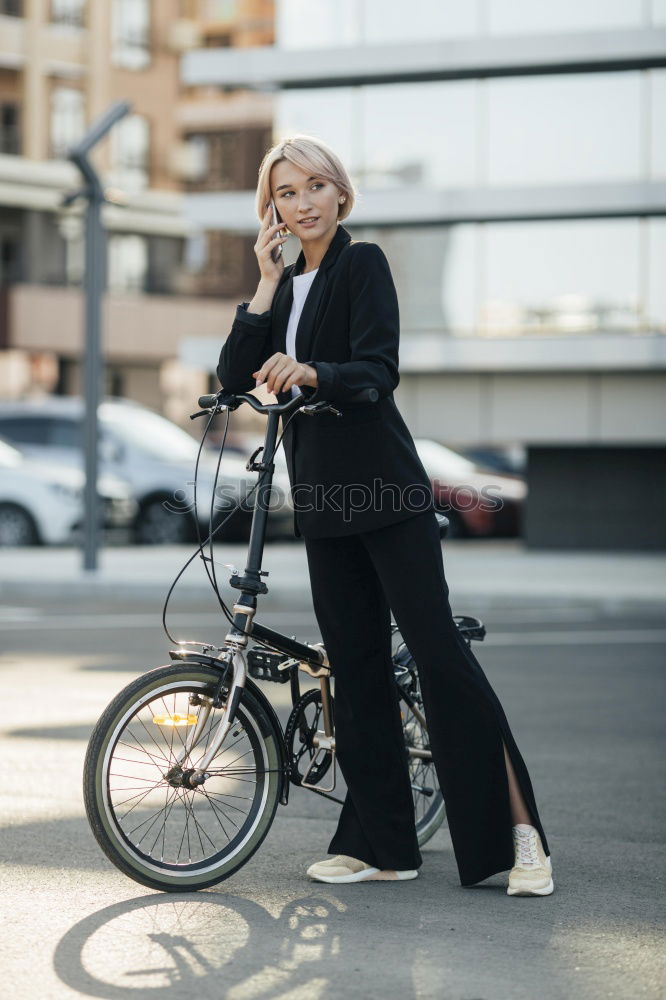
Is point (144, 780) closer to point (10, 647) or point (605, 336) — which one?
point (10, 647)

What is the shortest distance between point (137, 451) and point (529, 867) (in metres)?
15.5

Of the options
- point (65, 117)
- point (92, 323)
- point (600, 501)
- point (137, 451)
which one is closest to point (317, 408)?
point (92, 323)

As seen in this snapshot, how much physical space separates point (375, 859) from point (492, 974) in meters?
0.89

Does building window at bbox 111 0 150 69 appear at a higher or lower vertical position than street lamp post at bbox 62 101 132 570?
higher

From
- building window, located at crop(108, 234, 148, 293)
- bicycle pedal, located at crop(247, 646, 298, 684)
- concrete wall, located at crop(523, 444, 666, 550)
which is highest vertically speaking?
building window, located at crop(108, 234, 148, 293)

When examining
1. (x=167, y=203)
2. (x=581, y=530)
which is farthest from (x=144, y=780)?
(x=167, y=203)

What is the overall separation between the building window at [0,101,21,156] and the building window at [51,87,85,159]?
1004 mm

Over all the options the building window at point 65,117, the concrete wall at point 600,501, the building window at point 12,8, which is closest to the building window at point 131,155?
the building window at point 65,117

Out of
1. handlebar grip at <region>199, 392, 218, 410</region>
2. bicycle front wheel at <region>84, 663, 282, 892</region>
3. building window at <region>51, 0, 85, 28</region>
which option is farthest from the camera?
building window at <region>51, 0, 85, 28</region>

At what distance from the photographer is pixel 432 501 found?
4.28 meters

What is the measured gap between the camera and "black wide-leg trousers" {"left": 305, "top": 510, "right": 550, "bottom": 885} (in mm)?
4258

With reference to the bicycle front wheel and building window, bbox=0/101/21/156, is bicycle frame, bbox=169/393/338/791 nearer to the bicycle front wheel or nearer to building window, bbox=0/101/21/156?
the bicycle front wheel

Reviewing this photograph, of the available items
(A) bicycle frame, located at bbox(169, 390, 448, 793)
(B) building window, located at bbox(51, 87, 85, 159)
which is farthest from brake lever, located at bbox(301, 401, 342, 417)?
(B) building window, located at bbox(51, 87, 85, 159)

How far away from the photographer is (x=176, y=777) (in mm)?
4277
